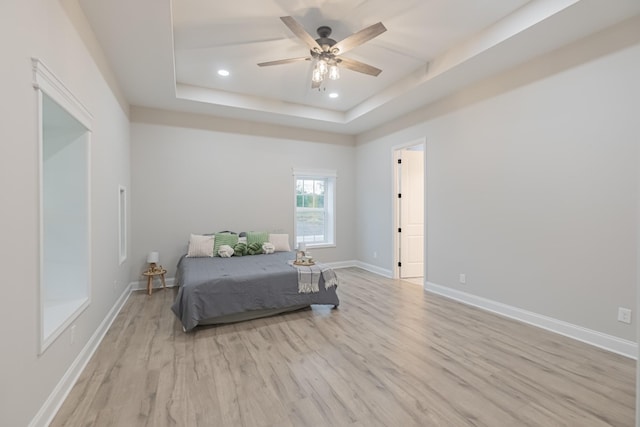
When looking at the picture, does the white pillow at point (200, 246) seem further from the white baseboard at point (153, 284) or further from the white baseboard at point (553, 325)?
the white baseboard at point (553, 325)

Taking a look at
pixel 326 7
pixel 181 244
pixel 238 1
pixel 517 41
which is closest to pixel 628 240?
pixel 517 41

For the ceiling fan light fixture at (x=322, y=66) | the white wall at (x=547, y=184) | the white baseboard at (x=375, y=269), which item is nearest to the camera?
the white wall at (x=547, y=184)

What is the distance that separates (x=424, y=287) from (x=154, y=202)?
186 inches

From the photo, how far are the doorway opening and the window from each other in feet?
5.01

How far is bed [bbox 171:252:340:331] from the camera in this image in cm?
319

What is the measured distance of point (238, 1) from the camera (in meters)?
2.71

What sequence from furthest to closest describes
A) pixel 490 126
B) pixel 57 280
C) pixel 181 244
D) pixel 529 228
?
1. pixel 181 244
2. pixel 490 126
3. pixel 529 228
4. pixel 57 280

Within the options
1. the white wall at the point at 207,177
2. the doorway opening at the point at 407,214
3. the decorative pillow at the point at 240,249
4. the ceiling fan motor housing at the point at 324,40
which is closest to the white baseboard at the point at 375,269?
the doorway opening at the point at 407,214

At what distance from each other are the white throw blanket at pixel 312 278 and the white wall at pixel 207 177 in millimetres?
2205

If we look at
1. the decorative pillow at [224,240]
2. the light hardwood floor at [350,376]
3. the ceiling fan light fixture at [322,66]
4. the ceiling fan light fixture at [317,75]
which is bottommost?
the light hardwood floor at [350,376]

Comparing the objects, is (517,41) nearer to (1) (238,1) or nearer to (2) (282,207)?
(1) (238,1)

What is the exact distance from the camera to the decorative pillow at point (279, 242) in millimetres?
5328

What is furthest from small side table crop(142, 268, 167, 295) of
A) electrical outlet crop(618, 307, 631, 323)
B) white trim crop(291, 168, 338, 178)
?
electrical outlet crop(618, 307, 631, 323)

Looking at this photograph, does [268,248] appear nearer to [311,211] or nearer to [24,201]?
[311,211]
